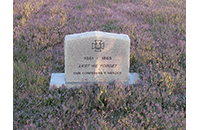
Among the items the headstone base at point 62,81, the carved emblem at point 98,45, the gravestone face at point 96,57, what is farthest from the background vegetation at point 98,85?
the carved emblem at point 98,45

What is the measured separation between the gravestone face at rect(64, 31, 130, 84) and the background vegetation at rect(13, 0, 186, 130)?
0.29 m

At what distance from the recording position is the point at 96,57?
3.98m

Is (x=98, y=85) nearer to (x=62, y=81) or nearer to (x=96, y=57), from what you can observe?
(x=96, y=57)

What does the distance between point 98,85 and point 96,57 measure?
67 cm

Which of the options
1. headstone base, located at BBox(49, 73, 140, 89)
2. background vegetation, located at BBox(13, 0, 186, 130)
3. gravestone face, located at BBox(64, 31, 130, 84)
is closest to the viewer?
background vegetation, located at BBox(13, 0, 186, 130)

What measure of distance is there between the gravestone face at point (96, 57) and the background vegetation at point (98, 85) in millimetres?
295

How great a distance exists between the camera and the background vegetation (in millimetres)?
3117

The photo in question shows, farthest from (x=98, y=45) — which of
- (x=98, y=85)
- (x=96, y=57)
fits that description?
(x=98, y=85)

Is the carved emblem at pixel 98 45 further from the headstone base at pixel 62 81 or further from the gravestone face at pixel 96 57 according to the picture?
the headstone base at pixel 62 81

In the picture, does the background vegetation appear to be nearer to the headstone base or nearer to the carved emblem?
the headstone base

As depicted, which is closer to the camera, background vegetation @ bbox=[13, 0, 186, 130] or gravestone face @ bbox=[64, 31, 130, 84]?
background vegetation @ bbox=[13, 0, 186, 130]

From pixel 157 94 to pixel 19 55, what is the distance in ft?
12.3

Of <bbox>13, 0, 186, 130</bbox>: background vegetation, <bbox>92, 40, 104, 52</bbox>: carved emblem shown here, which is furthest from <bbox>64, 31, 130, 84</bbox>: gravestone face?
<bbox>13, 0, 186, 130</bbox>: background vegetation

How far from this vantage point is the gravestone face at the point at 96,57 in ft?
12.6
